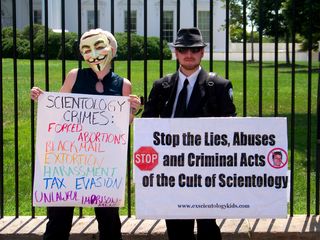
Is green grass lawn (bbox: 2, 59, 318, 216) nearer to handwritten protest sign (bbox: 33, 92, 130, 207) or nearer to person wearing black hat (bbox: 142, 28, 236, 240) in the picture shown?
handwritten protest sign (bbox: 33, 92, 130, 207)

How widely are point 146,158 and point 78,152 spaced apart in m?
0.47

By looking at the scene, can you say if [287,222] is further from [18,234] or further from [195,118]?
[18,234]

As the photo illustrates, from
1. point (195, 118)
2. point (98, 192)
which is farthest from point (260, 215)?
point (98, 192)

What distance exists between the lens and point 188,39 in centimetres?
378

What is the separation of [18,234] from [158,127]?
1.52 metres

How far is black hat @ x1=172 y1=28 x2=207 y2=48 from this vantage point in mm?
3756

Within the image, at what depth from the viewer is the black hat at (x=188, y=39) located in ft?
12.3

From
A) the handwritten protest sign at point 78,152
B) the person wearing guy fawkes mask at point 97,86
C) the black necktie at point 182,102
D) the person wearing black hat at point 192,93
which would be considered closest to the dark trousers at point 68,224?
the person wearing guy fawkes mask at point 97,86

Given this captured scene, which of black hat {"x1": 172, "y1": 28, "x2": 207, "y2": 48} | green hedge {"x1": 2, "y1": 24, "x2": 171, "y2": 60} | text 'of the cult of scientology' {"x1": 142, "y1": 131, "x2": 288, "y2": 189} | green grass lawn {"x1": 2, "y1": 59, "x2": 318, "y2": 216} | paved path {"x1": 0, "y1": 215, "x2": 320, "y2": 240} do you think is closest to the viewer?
black hat {"x1": 172, "y1": 28, "x2": 207, "y2": 48}

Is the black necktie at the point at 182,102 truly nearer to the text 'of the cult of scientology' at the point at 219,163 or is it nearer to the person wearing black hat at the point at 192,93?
the person wearing black hat at the point at 192,93

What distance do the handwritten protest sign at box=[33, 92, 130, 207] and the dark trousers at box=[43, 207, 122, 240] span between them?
0.34 feet

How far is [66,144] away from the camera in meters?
3.92

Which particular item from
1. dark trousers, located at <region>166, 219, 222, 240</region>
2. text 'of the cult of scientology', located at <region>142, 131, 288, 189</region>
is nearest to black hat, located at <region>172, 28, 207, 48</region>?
text 'of the cult of scientology', located at <region>142, 131, 288, 189</region>

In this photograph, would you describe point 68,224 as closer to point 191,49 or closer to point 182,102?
point 182,102
